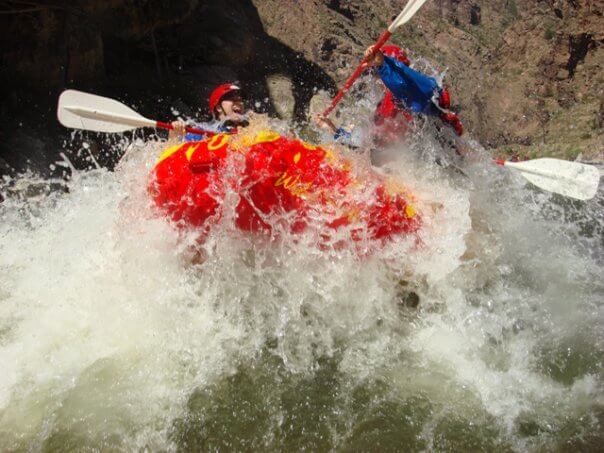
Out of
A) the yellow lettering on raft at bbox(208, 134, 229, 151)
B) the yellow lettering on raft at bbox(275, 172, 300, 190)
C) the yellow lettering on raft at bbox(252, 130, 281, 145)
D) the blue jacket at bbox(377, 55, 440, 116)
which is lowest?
the yellow lettering on raft at bbox(208, 134, 229, 151)

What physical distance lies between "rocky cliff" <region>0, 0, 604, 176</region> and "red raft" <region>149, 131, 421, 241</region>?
14.7ft

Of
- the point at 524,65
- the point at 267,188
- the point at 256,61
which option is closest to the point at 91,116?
the point at 267,188

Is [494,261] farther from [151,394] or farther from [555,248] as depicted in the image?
[151,394]

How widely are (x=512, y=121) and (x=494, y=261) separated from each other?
19.3 metres

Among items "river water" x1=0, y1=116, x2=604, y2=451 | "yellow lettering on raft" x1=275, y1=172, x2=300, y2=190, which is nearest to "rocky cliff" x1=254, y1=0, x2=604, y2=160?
"river water" x1=0, y1=116, x2=604, y2=451

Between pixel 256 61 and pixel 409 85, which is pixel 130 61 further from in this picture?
pixel 409 85

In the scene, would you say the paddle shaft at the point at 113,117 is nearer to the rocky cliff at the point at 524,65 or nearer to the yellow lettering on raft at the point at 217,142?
the yellow lettering on raft at the point at 217,142

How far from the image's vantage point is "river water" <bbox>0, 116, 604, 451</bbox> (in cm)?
235

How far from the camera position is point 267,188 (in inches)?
112

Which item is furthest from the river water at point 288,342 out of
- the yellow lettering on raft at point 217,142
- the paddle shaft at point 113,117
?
the yellow lettering on raft at point 217,142

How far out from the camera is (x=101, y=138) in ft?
26.5

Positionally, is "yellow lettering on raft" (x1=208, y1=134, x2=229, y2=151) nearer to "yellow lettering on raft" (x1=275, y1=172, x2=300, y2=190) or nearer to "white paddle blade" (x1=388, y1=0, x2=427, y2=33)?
"yellow lettering on raft" (x1=275, y1=172, x2=300, y2=190)

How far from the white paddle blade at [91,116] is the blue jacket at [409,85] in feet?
6.65

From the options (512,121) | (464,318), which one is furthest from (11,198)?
(512,121)
